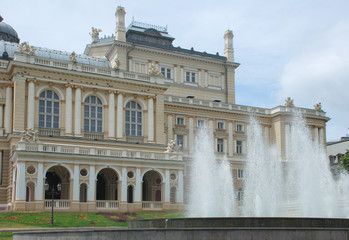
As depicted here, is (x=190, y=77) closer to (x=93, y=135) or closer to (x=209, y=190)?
(x=93, y=135)

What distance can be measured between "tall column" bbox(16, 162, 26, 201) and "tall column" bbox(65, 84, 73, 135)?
1068 cm

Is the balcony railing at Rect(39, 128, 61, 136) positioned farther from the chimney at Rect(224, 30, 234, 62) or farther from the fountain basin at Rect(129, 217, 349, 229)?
the chimney at Rect(224, 30, 234, 62)

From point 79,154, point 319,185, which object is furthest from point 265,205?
point 79,154

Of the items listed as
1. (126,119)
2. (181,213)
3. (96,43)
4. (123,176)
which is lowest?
(181,213)

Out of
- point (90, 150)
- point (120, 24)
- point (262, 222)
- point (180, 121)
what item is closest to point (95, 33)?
point (120, 24)

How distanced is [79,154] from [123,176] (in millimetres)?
5190

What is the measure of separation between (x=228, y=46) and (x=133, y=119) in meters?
25.6

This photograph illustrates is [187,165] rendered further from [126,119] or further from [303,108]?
[303,108]

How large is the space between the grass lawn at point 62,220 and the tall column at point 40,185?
271 cm

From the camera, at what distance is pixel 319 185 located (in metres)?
44.2

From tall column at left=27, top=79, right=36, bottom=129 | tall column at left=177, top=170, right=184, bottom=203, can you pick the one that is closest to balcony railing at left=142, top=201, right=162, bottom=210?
tall column at left=177, top=170, right=184, bottom=203

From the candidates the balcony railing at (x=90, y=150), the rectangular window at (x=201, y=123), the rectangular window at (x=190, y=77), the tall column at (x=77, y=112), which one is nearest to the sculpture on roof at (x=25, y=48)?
the tall column at (x=77, y=112)

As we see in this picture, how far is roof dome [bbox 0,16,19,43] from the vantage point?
75.8 meters

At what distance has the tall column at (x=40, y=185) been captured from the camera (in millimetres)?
44281
